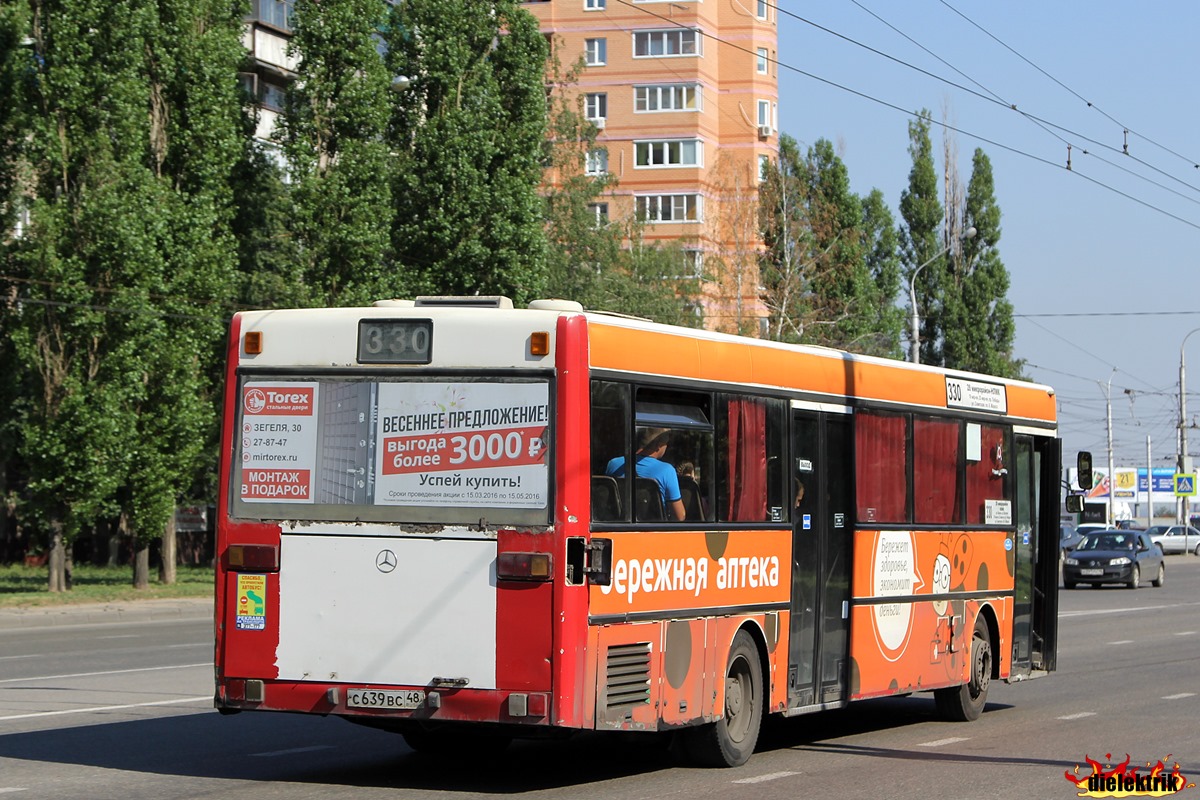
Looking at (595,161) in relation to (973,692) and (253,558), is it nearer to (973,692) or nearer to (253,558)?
(973,692)

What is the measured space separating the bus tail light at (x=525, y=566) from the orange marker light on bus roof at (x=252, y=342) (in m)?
2.08

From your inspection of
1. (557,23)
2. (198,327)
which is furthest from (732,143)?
(198,327)

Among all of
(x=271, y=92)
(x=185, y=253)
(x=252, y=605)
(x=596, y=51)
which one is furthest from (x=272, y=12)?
(x=252, y=605)

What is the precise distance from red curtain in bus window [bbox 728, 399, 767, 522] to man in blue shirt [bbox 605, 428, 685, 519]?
75 cm

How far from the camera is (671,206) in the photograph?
76.9 meters

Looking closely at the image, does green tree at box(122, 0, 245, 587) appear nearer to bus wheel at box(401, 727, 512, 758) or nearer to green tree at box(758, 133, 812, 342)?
green tree at box(758, 133, 812, 342)

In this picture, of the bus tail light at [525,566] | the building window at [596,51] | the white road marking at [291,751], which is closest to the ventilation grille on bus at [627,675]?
the bus tail light at [525,566]

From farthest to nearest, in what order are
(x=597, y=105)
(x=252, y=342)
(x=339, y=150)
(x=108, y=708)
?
1. (x=597, y=105)
2. (x=339, y=150)
3. (x=108, y=708)
4. (x=252, y=342)

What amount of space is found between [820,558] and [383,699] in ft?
13.2

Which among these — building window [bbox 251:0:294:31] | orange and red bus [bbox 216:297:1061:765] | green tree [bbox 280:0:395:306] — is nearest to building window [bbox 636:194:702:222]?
building window [bbox 251:0:294:31]

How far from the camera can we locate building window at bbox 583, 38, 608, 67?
78500mm

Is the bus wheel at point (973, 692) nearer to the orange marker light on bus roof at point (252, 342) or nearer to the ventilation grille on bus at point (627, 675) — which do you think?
the ventilation grille on bus at point (627, 675)

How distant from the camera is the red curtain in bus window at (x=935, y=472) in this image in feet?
46.6

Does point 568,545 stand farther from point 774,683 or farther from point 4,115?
point 4,115
